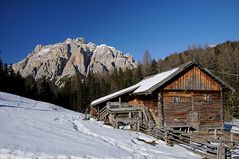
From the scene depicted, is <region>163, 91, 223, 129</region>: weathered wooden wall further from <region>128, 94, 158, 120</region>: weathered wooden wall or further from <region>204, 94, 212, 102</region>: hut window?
<region>128, 94, 158, 120</region>: weathered wooden wall

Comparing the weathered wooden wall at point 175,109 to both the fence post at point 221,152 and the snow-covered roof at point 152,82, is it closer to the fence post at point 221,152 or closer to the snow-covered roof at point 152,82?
the snow-covered roof at point 152,82

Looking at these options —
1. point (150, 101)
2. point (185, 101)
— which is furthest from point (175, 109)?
point (150, 101)

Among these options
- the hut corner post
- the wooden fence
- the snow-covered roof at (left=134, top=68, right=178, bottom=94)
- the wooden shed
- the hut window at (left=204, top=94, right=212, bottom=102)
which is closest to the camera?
the wooden fence

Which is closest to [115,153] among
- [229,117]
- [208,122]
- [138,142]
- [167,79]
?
[138,142]

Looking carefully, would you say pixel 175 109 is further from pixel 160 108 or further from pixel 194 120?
pixel 194 120

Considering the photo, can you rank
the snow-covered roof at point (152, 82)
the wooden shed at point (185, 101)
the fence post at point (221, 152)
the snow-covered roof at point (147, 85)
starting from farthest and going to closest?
the snow-covered roof at point (147, 85) < the snow-covered roof at point (152, 82) < the wooden shed at point (185, 101) < the fence post at point (221, 152)

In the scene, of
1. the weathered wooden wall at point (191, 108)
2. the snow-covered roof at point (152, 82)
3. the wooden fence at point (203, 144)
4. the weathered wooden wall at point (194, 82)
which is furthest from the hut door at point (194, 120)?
the wooden fence at point (203, 144)

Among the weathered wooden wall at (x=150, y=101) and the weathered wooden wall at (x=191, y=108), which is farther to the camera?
the weathered wooden wall at (x=150, y=101)

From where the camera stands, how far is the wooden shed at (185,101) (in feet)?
94.8

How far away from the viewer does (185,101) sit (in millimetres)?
29750

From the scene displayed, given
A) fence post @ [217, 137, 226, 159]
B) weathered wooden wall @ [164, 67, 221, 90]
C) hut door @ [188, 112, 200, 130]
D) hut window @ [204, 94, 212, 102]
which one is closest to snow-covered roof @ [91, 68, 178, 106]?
weathered wooden wall @ [164, 67, 221, 90]

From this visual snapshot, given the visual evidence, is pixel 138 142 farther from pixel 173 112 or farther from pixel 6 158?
pixel 6 158

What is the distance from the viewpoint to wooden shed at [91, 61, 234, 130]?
28891 millimetres

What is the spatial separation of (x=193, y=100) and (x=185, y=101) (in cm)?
92
